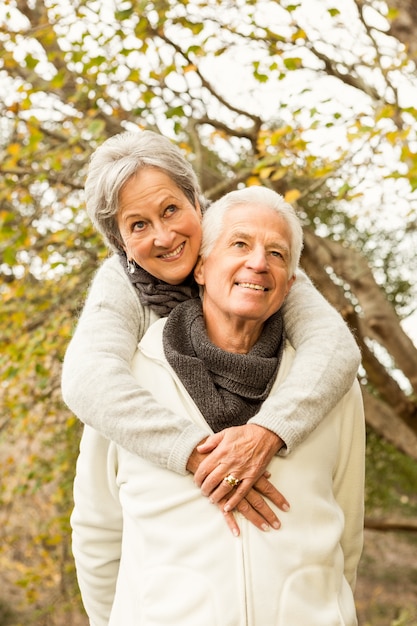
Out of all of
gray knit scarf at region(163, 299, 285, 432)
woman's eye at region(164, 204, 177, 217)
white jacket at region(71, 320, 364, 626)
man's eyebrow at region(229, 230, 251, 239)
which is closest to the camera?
white jacket at region(71, 320, 364, 626)

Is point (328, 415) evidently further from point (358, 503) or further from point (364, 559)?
point (364, 559)

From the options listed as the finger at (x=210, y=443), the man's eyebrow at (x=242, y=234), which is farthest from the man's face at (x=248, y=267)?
the finger at (x=210, y=443)

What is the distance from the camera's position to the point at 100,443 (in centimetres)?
193

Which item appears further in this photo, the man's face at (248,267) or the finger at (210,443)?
the man's face at (248,267)

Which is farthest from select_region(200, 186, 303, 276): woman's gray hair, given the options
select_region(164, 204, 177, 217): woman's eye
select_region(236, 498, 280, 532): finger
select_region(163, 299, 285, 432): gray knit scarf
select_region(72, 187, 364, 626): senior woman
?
select_region(236, 498, 280, 532): finger

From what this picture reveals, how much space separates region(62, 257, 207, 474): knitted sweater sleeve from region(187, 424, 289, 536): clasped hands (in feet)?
0.13

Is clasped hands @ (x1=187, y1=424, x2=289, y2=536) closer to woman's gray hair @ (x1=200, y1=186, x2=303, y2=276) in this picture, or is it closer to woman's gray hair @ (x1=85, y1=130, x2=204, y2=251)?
woman's gray hair @ (x1=200, y1=186, x2=303, y2=276)

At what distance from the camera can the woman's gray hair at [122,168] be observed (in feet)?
6.54

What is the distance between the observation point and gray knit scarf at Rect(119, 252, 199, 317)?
204 centimetres

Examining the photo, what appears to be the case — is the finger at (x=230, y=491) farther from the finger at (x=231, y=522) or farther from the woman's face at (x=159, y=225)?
the woman's face at (x=159, y=225)

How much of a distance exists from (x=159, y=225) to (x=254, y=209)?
256 mm

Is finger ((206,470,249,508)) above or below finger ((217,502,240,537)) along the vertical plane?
above

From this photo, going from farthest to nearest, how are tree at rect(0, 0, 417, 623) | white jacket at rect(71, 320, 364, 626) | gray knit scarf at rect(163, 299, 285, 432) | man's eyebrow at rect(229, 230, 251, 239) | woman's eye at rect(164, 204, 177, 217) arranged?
tree at rect(0, 0, 417, 623) → woman's eye at rect(164, 204, 177, 217) → man's eyebrow at rect(229, 230, 251, 239) → gray knit scarf at rect(163, 299, 285, 432) → white jacket at rect(71, 320, 364, 626)

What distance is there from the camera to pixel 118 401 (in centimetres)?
172
